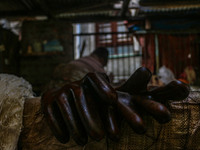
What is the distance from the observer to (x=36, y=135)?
37.6 inches

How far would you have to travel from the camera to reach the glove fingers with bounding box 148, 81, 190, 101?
82 cm

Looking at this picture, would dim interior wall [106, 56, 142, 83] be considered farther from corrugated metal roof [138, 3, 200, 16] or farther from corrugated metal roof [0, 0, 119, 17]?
corrugated metal roof [0, 0, 119, 17]

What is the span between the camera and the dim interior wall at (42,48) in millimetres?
4766

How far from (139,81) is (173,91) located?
156 mm

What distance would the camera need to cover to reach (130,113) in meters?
0.79

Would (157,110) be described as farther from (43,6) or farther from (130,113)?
(43,6)

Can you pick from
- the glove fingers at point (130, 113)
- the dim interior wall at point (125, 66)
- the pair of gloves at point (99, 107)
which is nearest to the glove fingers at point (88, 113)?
the pair of gloves at point (99, 107)

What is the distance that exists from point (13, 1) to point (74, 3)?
1.39 meters

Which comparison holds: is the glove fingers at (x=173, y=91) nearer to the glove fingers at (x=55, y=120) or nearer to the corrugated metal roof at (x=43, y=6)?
the glove fingers at (x=55, y=120)

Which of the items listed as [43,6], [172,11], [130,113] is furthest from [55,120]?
[172,11]

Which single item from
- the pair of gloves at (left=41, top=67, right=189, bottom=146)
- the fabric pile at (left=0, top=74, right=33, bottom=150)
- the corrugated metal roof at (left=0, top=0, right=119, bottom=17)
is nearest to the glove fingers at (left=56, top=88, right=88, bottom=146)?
the pair of gloves at (left=41, top=67, right=189, bottom=146)

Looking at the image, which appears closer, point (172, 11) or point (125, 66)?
point (172, 11)

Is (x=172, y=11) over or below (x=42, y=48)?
over

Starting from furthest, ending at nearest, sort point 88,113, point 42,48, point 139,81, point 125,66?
1. point 125,66
2. point 42,48
3. point 139,81
4. point 88,113
